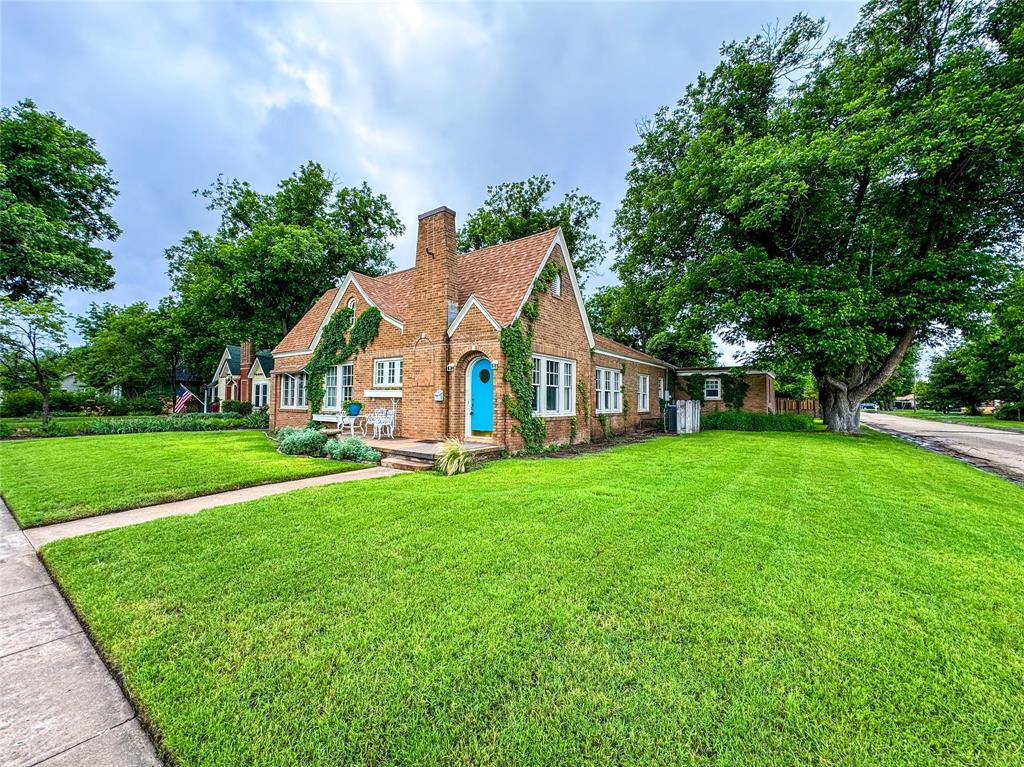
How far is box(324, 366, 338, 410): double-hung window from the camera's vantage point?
594 inches

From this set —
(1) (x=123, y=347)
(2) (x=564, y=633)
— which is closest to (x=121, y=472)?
(2) (x=564, y=633)

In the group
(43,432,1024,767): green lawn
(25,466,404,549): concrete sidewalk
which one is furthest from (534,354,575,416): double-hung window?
(43,432,1024,767): green lawn

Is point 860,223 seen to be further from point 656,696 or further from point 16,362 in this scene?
point 16,362

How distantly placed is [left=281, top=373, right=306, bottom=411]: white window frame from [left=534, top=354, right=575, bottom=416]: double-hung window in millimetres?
11350

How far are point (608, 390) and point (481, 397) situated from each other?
23.3ft

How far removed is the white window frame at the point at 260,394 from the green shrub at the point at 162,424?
525cm

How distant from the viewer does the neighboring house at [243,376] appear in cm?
2502

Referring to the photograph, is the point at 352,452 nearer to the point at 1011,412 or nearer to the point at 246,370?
the point at 246,370

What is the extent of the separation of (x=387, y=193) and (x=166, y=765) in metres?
30.6

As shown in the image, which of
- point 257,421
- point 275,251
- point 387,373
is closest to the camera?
point 387,373

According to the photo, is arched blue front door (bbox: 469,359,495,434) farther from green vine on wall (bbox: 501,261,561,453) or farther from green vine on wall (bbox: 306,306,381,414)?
green vine on wall (bbox: 306,306,381,414)

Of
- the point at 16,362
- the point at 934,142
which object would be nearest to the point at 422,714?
the point at 934,142

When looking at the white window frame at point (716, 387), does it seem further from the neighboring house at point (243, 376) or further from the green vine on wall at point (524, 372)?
the neighboring house at point (243, 376)

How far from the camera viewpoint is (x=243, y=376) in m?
28.2
